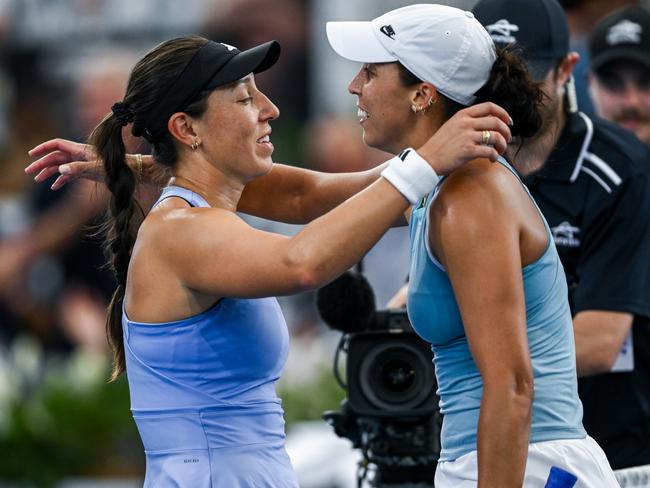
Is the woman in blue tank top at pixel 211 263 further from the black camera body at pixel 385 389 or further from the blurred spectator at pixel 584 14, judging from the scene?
the blurred spectator at pixel 584 14

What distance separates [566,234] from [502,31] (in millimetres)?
613

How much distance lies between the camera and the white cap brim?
305 centimetres

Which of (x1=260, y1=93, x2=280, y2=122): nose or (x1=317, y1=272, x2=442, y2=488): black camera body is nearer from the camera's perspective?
(x1=260, y1=93, x2=280, y2=122): nose

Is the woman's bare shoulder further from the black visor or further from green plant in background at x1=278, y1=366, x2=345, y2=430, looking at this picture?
green plant in background at x1=278, y1=366, x2=345, y2=430

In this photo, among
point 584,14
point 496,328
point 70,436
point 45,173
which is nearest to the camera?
point 496,328

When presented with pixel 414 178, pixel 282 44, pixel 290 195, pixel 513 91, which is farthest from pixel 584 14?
pixel 282 44

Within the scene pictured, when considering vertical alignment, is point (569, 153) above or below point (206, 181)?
below

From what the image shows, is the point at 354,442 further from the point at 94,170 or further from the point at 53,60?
the point at 53,60

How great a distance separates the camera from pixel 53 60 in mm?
10516

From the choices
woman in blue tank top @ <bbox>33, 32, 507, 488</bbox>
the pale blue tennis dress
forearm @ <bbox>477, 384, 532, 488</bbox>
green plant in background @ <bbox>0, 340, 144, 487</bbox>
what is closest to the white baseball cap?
woman in blue tank top @ <bbox>33, 32, 507, 488</bbox>

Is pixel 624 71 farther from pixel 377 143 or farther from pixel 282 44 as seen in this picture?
pixel 282 44

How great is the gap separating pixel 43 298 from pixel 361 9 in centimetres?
284

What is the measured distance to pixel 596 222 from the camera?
382 centimetres

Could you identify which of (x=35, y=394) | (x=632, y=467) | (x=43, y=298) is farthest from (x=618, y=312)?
(x=43, y=298)
